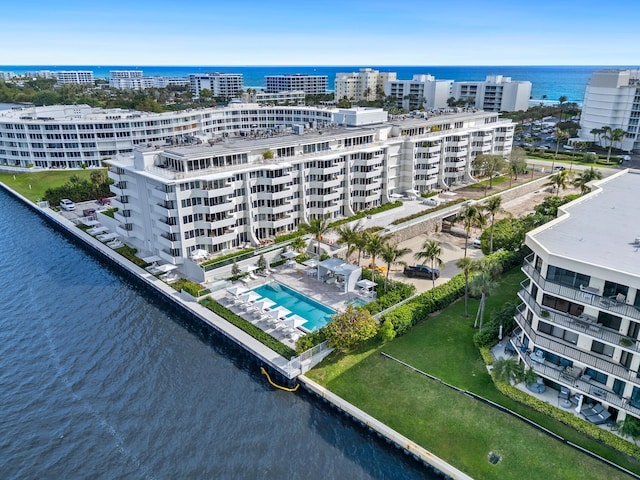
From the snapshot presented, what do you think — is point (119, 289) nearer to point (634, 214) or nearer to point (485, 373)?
point (485, 373)

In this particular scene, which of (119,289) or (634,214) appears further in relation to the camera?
(119,289)

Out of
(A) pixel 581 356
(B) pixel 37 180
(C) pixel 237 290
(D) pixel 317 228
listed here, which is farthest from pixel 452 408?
(B) pixel 37 180

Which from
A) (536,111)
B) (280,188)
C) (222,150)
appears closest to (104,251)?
(222,150)

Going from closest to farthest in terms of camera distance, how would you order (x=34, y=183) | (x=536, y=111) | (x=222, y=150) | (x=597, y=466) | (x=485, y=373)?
(x=597, y=466) → (x=485, y=373) → (x=222, y=150) → (x=34, y=183) → (x=536, y=111)

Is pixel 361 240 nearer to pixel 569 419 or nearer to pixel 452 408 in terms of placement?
pixel 452 408

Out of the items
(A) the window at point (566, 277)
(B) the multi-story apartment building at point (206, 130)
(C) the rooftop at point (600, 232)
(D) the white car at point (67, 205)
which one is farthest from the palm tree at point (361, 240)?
(D) the white car at point (67, 205)

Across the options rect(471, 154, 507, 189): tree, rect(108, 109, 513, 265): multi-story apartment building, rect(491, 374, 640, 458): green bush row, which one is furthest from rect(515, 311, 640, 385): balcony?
rect(471, 154, 507, 189): tree

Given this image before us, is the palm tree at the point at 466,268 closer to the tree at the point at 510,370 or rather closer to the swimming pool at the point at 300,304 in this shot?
the tree at the point at 510,370
